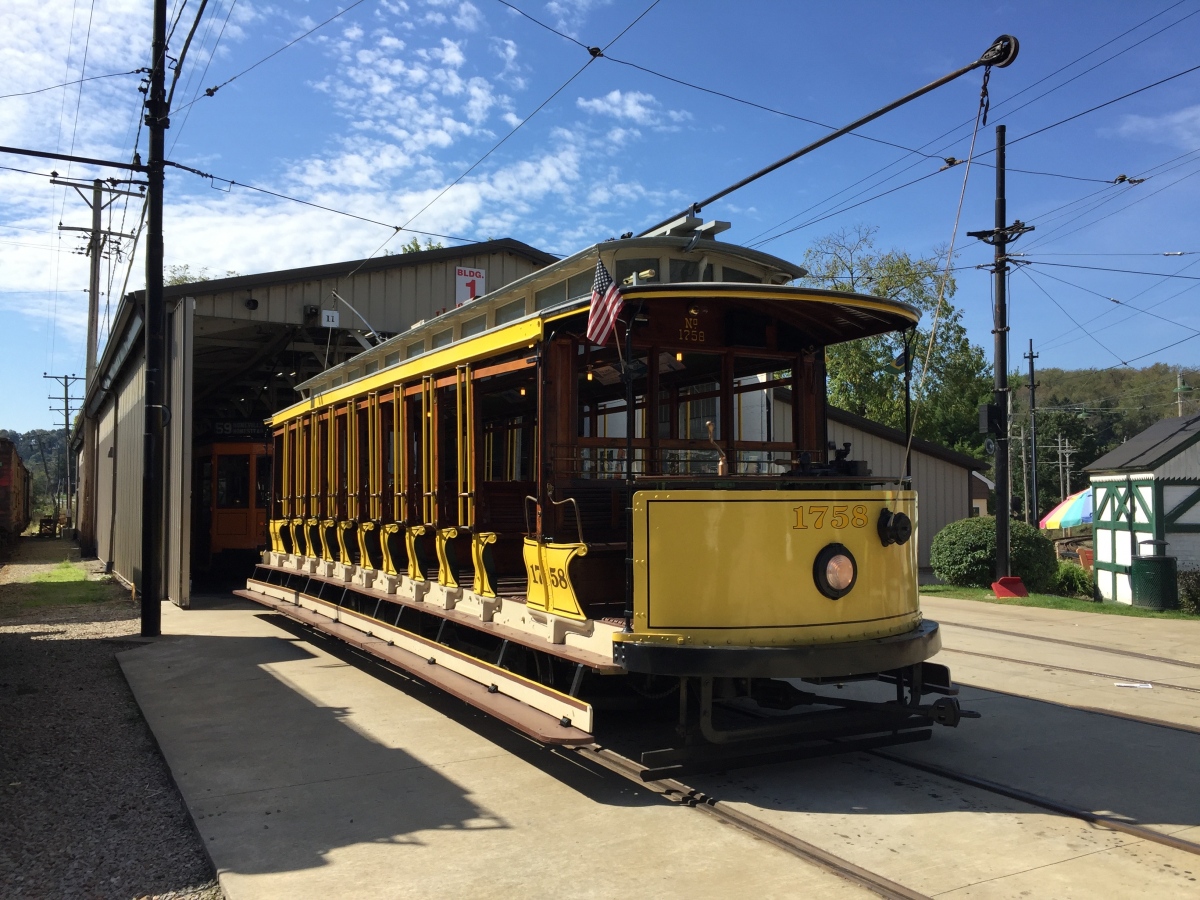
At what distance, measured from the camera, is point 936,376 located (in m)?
37.4

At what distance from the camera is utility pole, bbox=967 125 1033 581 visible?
637 inches

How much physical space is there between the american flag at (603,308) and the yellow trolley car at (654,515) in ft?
0.53

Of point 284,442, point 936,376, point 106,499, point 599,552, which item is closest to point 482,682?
point 599,552

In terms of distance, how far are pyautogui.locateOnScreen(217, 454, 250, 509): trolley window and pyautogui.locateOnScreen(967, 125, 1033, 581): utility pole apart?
13.5 m

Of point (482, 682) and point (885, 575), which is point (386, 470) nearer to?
point (482, 682)

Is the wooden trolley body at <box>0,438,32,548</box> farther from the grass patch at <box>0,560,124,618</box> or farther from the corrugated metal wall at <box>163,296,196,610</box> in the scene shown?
the corrugated metal wall at <box>163,296,196,610</box>

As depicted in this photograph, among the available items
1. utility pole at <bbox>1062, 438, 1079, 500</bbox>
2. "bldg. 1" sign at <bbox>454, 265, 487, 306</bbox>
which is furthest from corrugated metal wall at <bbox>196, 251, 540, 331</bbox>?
utility pole at <bbox>1062, 438, 1079, 500</bbox>

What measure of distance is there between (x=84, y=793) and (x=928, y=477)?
21.0 m

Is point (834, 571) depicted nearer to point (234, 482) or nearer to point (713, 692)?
point (713, 692)

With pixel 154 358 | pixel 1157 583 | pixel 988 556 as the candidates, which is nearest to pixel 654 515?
pixel 154 358

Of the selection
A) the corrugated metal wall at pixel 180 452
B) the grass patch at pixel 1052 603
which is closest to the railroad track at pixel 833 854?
the grass patch at pixel 1052 603

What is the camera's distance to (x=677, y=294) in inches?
225

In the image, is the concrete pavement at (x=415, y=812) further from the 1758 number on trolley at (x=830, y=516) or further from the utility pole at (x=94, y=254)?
the utility pole at (x=94, y=254)

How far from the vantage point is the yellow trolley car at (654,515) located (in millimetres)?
5309
